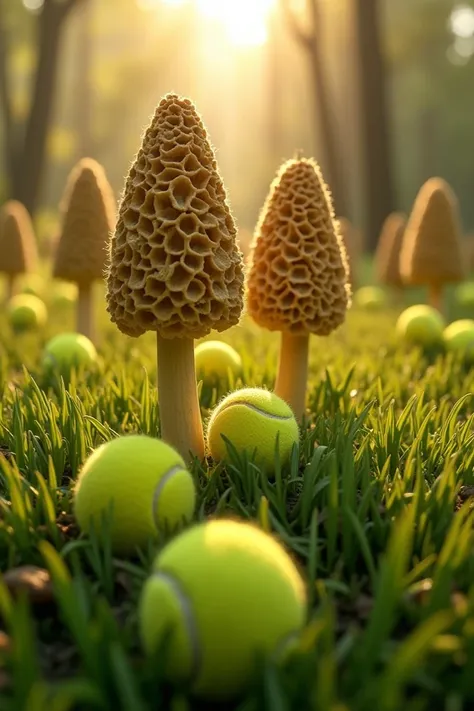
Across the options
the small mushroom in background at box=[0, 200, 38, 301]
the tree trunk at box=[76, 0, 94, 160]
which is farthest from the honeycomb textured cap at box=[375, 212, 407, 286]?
the tree trunk at box=[76, 0, 94, 160]

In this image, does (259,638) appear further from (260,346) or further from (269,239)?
(260,346)

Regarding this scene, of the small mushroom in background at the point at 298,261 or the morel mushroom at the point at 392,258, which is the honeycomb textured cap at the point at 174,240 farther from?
the morel mushroom at the point at 392,258

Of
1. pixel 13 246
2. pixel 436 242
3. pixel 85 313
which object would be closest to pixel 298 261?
pixel 85 313

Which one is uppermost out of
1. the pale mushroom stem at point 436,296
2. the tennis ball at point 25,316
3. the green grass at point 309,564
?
the pale mushroom stem at point 436,296

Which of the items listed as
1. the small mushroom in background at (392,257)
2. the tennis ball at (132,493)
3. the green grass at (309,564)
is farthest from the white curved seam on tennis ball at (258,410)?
the small mushroom in background at (392,257)

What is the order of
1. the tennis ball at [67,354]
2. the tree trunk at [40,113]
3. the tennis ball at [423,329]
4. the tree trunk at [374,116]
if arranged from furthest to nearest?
the tree trunk at [374,116], the tree trunk at [40,113], the tennis ball at [423,329], the tennis ball at [67,354]

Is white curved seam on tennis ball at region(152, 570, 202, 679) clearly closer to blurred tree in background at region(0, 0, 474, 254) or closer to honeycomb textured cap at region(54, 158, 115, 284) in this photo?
blurred tree in background at region(0, 0, 474, 254)

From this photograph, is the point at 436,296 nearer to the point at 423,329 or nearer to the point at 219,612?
the point at 423,329

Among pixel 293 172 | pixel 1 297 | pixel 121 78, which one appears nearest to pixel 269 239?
pixel 293 172
